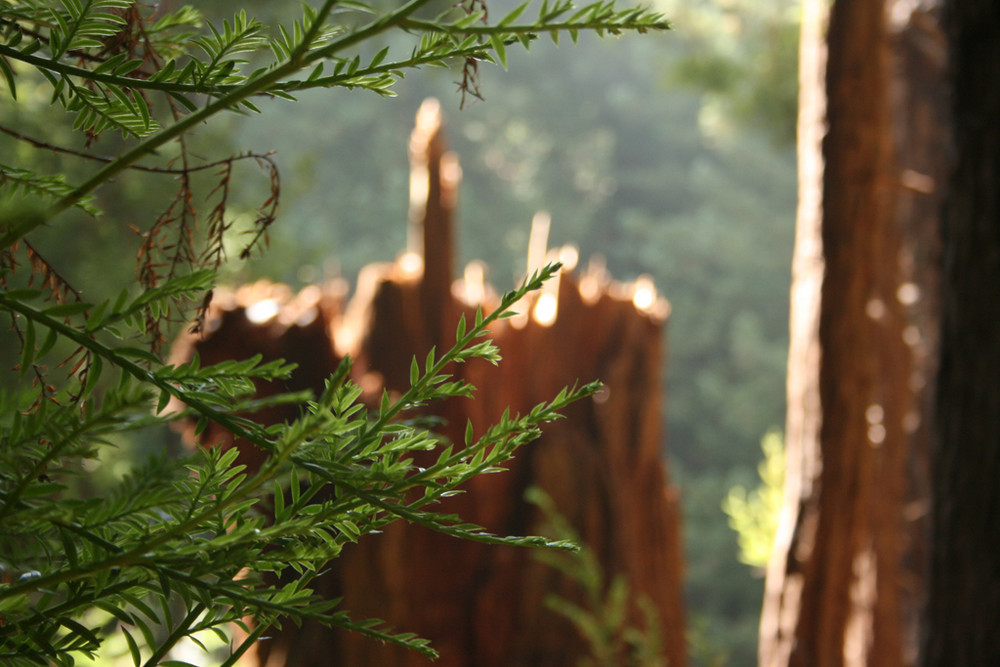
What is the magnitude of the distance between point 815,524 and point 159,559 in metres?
1.59

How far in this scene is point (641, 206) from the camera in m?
9.62

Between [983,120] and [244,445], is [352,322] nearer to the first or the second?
[244,445]

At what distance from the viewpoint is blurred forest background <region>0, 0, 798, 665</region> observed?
24.9 feet

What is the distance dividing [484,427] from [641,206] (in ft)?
27.1

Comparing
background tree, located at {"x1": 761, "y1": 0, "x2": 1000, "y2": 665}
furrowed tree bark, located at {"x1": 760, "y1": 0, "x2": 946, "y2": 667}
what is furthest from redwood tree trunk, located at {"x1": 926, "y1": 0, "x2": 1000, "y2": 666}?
furrowed tree bark, located at {"x1": 760, "y1": 0, "x2": 946, "y2": 667}

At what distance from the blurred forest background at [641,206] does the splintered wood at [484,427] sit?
206 inches

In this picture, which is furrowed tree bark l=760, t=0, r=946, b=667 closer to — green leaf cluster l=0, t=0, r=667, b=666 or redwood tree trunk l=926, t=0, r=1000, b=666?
redwood tree trunk l=926, t=0, r=1000, b=666

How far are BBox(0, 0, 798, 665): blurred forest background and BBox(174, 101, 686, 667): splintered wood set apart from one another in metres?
5.24

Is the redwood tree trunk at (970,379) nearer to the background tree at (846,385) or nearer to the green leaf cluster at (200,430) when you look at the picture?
the background tree at (846,385)

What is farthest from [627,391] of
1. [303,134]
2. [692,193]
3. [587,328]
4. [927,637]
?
[692,193]

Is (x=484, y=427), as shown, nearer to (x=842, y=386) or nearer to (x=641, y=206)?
(x=842, y=386)

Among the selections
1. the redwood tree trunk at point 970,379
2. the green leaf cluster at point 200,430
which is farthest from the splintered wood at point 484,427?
the green leaf cluster at point 200,430

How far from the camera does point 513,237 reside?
8.79 metres

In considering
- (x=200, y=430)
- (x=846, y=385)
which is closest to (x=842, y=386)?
(x=846, y=385)
